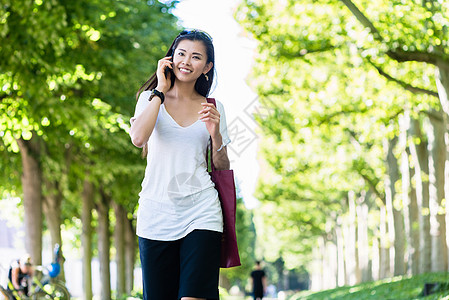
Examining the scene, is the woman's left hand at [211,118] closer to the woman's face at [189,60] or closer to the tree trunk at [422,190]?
the woman's face at [189,60]

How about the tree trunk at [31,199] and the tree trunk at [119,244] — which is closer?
the tree trunk at [31,199]

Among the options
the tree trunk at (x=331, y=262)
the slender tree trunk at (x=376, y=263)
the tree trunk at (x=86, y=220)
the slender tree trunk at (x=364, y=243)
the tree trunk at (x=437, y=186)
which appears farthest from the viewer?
the tree trunk at (x=331, y=262)

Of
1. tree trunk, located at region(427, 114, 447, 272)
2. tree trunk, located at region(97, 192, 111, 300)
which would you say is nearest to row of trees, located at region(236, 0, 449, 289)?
tree trunk, located at region(427, 114, 447, 272)

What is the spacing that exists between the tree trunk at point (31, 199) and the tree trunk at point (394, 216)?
11.5 metres

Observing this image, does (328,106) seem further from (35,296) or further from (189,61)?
(189,61)

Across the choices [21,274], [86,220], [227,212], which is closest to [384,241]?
[86,220]

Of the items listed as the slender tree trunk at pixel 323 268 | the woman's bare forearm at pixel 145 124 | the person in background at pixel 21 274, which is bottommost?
the slender tree trunk at pixel 323 268

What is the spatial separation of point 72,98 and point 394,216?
12.9m

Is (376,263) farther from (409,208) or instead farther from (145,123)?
(145,123)

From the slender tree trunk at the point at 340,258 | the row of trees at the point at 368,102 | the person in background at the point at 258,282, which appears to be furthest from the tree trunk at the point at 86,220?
the slender tree trunk at the point at 340,258

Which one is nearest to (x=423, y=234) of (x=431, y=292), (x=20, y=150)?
(x=431, y=292)

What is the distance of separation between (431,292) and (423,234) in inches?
262

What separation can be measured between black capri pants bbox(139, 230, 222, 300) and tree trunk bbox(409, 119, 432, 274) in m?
16.6

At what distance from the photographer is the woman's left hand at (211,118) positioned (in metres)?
3.63
